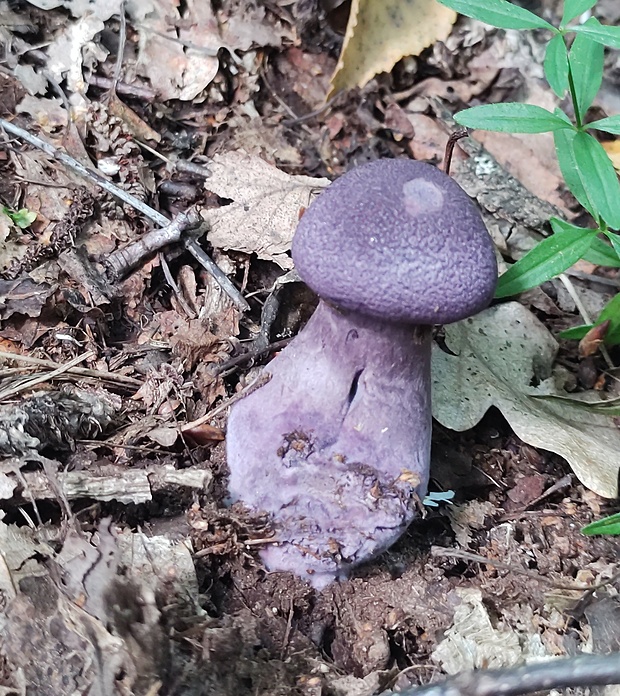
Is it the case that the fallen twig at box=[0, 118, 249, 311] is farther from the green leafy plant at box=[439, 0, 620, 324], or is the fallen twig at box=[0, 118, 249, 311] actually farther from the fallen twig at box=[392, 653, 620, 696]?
the fallen twig at box=[392, 653, 620, 696]

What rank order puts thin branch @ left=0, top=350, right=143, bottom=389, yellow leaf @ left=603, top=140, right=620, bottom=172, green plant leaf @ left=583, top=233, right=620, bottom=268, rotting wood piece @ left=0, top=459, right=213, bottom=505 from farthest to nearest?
yellow leaf @ left=603, top=140, right=620, bottom=172 < green plant leaf @ left=583, top=233, right=620, bottom=268 < thin branch @ left=0, top=350, right=143, bottom=389 < rotting wood piece @ left=0, top=459, right=213, bottom=505

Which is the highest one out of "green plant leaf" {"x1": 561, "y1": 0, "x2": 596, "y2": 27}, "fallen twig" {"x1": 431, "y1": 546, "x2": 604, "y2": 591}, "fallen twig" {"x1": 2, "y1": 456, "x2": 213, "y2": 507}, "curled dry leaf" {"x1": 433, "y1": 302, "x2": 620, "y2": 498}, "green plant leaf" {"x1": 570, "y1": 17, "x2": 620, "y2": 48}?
"green plant leaf" {"x1": 561, "y1": 0, "x2": 596, "y2": 27}

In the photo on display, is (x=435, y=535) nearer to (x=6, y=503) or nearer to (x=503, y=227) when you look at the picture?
(x=6, y=503)

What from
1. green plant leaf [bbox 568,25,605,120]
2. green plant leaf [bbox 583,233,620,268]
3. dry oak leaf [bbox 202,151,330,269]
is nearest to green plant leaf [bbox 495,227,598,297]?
green plant leaf [bbox 583,233,620,268]

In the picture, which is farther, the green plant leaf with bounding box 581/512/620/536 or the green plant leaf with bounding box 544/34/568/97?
the green plant leaf with bounding box 544/34/568/97

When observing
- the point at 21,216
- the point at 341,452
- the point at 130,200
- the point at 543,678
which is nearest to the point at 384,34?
the point at 130,200

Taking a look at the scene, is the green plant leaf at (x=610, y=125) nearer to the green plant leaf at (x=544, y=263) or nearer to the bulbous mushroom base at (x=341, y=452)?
the green plant leaf at (x=544, y=263)
